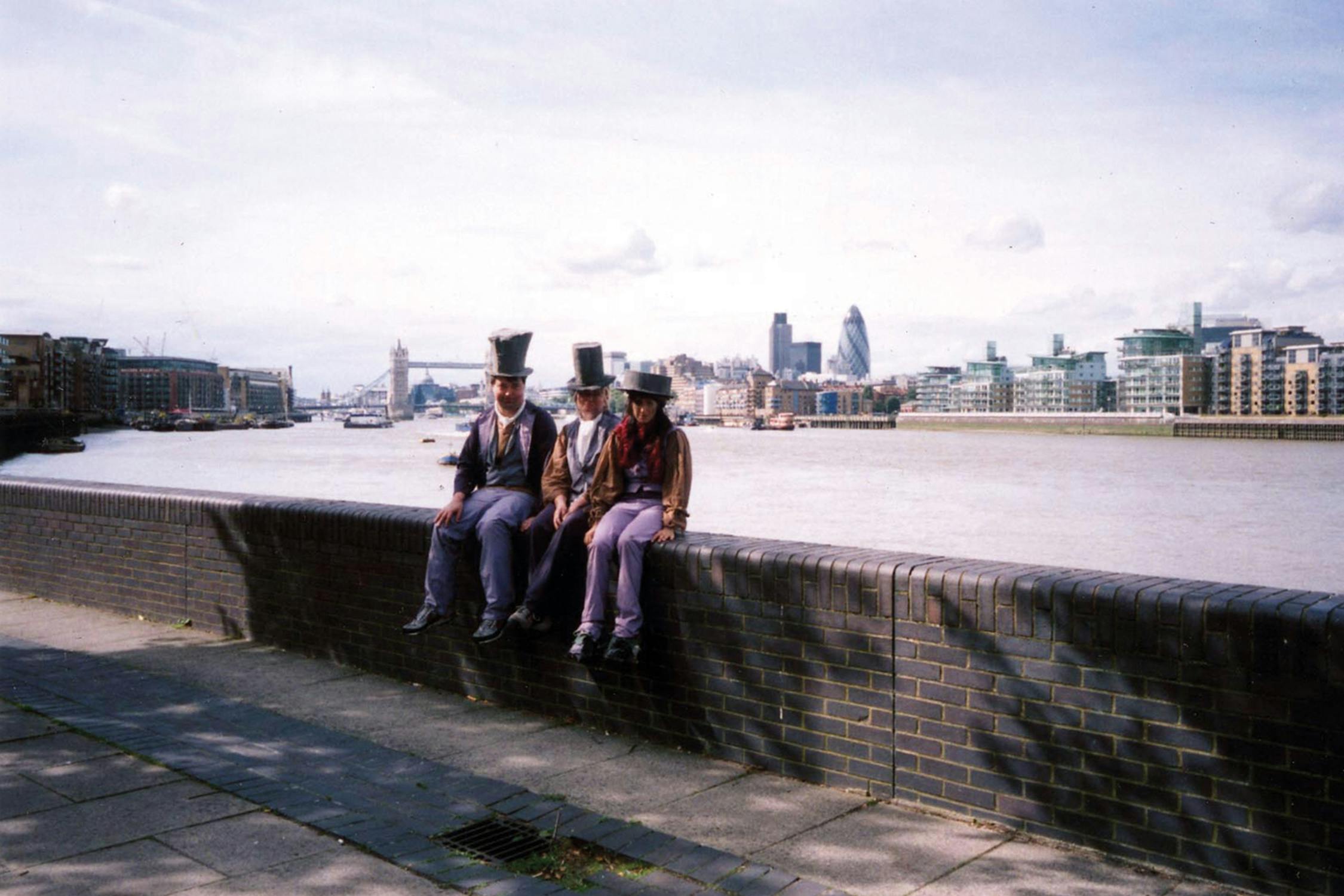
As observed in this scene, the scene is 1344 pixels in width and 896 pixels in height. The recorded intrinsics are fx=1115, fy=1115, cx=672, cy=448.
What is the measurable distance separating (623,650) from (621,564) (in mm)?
413

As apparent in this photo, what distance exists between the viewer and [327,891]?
3.68 meters

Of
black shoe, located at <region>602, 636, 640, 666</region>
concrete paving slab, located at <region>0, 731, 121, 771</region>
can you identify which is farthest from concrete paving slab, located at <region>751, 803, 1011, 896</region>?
concrete paving slab, located at <region>0, 731, 121, 771</region>

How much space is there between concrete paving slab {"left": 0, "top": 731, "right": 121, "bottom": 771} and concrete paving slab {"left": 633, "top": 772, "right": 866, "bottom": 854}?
257 cm

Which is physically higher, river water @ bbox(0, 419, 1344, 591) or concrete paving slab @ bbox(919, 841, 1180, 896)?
concrete paving slab @ bbox(919, 841, 1180, 896)

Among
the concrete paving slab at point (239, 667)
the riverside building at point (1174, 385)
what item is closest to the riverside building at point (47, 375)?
the concrete paving slab at point (239, 667)

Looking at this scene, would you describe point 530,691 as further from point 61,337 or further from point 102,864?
point 61,337

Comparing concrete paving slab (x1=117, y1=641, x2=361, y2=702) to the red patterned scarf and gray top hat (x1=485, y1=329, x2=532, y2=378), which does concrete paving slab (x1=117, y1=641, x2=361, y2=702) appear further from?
the red patterned scarf

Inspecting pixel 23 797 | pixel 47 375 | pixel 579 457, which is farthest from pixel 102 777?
pixel 47 375

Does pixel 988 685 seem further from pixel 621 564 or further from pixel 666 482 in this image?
pixel 666 482

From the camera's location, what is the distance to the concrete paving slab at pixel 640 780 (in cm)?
475

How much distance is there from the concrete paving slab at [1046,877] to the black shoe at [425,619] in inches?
122

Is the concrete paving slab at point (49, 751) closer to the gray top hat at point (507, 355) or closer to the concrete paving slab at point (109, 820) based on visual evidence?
the concrete paving slab at point (109, 820)

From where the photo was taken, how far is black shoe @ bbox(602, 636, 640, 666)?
524cm

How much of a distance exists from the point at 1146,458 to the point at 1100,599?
288 feet
